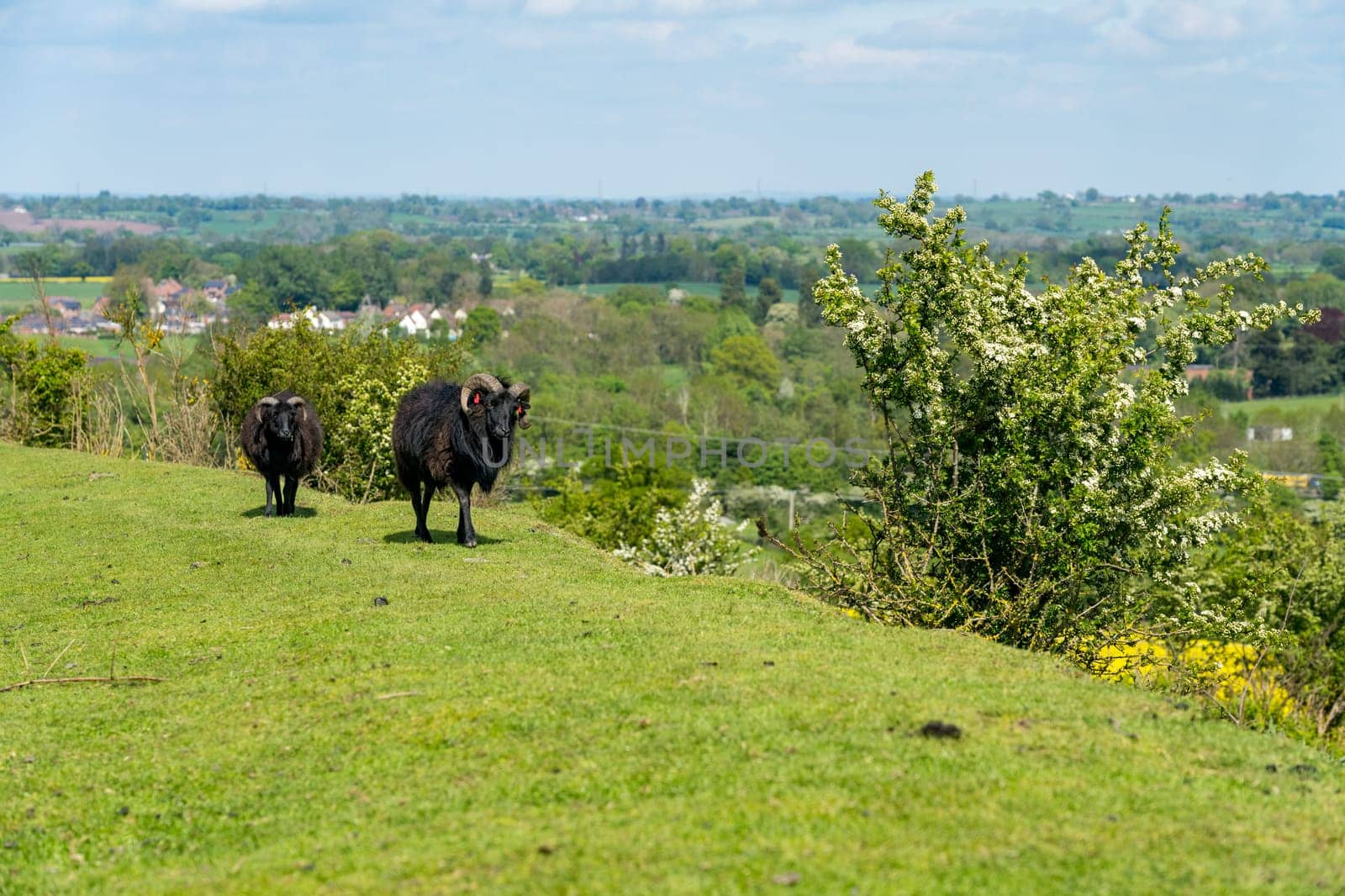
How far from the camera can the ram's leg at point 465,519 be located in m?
18.5

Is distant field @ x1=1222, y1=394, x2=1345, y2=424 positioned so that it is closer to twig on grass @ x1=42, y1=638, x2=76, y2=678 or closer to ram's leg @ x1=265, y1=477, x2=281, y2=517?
A: ram's leg @ x1=265, y1=477, x2=281, y2=517

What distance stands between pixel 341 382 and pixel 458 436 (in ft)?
40.5

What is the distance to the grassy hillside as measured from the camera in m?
7.14

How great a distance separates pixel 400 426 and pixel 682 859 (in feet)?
42.1

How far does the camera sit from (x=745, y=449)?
102000mm

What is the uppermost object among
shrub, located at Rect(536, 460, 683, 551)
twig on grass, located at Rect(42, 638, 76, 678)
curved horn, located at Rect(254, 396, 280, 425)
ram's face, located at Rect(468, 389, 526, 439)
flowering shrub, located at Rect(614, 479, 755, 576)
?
ram's face, located at Rect(468, 389, 526, 439)

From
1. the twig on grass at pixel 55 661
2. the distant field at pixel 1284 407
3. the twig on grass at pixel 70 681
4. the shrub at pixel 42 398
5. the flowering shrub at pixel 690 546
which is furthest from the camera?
the distant field at pixel 1284 407

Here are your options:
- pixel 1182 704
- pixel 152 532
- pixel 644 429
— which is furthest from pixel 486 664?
pixel 644 429

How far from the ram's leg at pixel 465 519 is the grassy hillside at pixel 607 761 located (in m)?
3.50

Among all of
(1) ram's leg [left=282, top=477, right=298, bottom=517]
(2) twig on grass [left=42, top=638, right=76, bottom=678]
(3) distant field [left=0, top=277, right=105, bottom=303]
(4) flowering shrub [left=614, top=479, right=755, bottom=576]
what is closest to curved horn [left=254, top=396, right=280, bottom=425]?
(1) ram's leg [left=282, top=477, right=298, bottom=517]

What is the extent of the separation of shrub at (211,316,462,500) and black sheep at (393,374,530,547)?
30.0 ft

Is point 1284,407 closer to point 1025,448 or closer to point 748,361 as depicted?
point 748,361

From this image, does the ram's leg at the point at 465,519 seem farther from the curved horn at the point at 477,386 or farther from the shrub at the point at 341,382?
the shrub at the point at 341,382

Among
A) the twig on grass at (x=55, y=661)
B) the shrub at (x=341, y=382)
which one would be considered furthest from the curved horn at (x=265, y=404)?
the twig on grass at (x=55, y=661)
